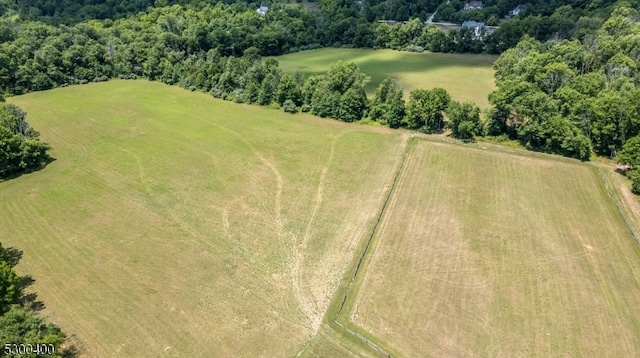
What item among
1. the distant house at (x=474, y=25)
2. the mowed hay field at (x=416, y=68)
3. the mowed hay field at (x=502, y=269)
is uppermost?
the distant house at (x=474, y=25)

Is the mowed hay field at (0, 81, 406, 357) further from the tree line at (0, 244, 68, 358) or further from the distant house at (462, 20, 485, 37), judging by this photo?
the distant house at (462, 20, 485, 37)

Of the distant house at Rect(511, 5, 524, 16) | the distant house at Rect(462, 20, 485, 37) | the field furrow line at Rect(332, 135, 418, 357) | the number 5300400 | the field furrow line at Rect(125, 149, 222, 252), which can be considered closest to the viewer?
the number 5300400

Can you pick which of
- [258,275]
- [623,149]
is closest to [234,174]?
[258,275]

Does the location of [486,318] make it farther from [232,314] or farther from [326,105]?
[326,105]

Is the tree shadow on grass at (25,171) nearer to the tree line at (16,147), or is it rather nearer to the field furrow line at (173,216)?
the tree line at (16,147)

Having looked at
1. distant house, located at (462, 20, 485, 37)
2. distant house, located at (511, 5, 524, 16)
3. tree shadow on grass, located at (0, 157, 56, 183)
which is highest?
distant house, located at (511, 5, 524, 16)

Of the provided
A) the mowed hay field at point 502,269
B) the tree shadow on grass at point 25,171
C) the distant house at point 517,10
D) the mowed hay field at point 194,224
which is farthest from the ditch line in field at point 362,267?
the distant house at point 517,10

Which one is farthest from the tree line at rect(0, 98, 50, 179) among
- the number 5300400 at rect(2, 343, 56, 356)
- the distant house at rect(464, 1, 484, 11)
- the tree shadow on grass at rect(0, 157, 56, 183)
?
the distant house at rect(464, 1, 484, 11)
